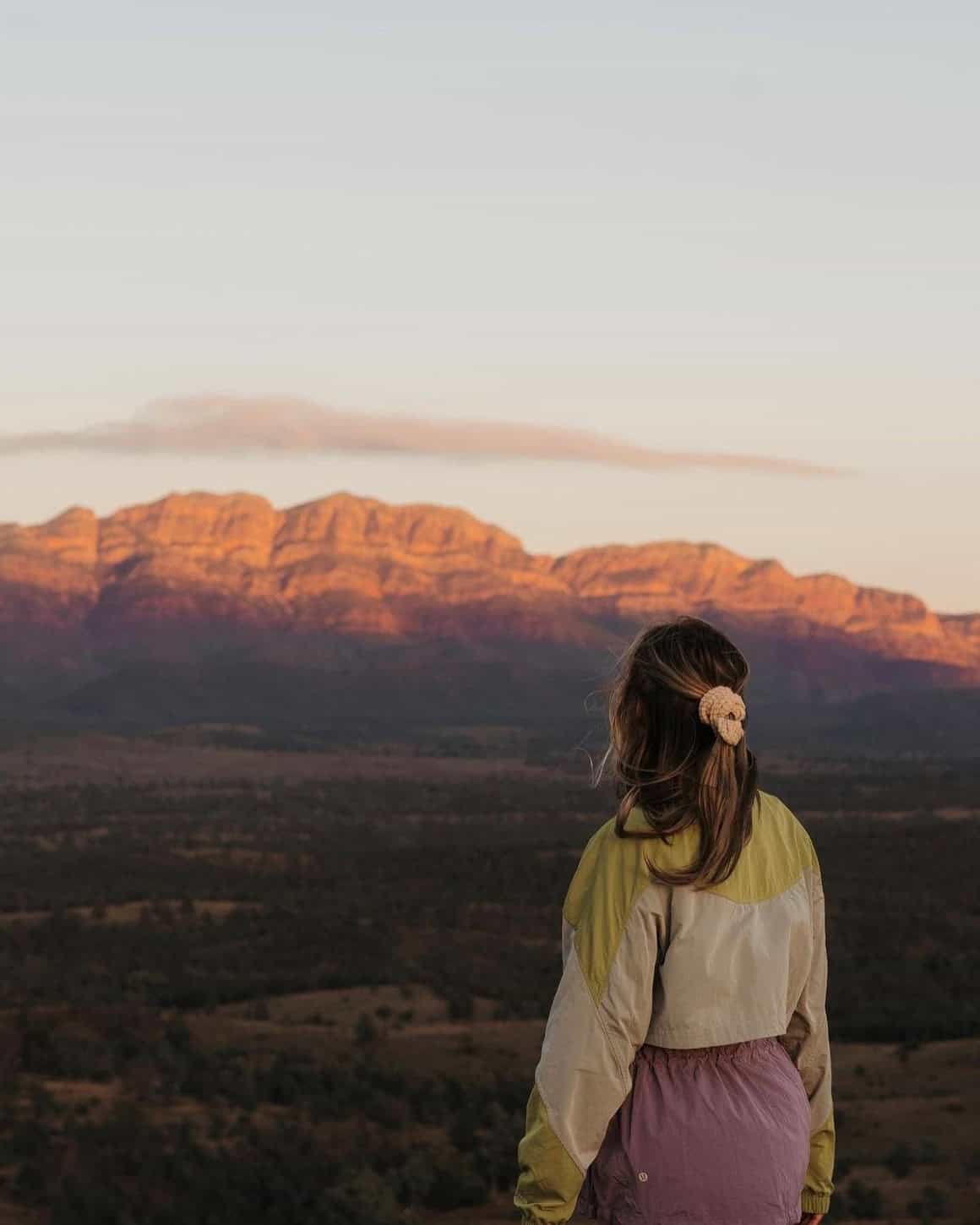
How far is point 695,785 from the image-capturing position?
3119 mm

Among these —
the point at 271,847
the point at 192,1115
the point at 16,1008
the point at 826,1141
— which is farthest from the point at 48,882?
the point at 826,1141

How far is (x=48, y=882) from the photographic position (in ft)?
137

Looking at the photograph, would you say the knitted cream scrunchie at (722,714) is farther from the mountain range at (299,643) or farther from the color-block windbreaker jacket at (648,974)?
the mountain range at (299,643)

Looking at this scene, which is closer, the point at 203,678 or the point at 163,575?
the point at 203,678

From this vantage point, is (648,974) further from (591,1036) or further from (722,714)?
(722,714)

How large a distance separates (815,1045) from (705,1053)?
294 millimetres

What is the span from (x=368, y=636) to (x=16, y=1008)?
157 meters

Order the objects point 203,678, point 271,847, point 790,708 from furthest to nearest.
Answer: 1. point 790,708
2. point 203,678
3. point 271,847

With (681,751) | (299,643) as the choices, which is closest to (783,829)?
(681,751)

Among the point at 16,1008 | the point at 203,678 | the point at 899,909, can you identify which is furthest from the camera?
the point at 203,678

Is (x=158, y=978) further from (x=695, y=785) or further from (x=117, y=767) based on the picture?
(x=117, y=767)

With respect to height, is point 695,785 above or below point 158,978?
above

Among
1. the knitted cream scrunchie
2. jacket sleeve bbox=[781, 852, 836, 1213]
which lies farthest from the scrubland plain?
the knitted cream scrunchie

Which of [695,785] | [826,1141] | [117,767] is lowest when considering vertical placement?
[117,767]
